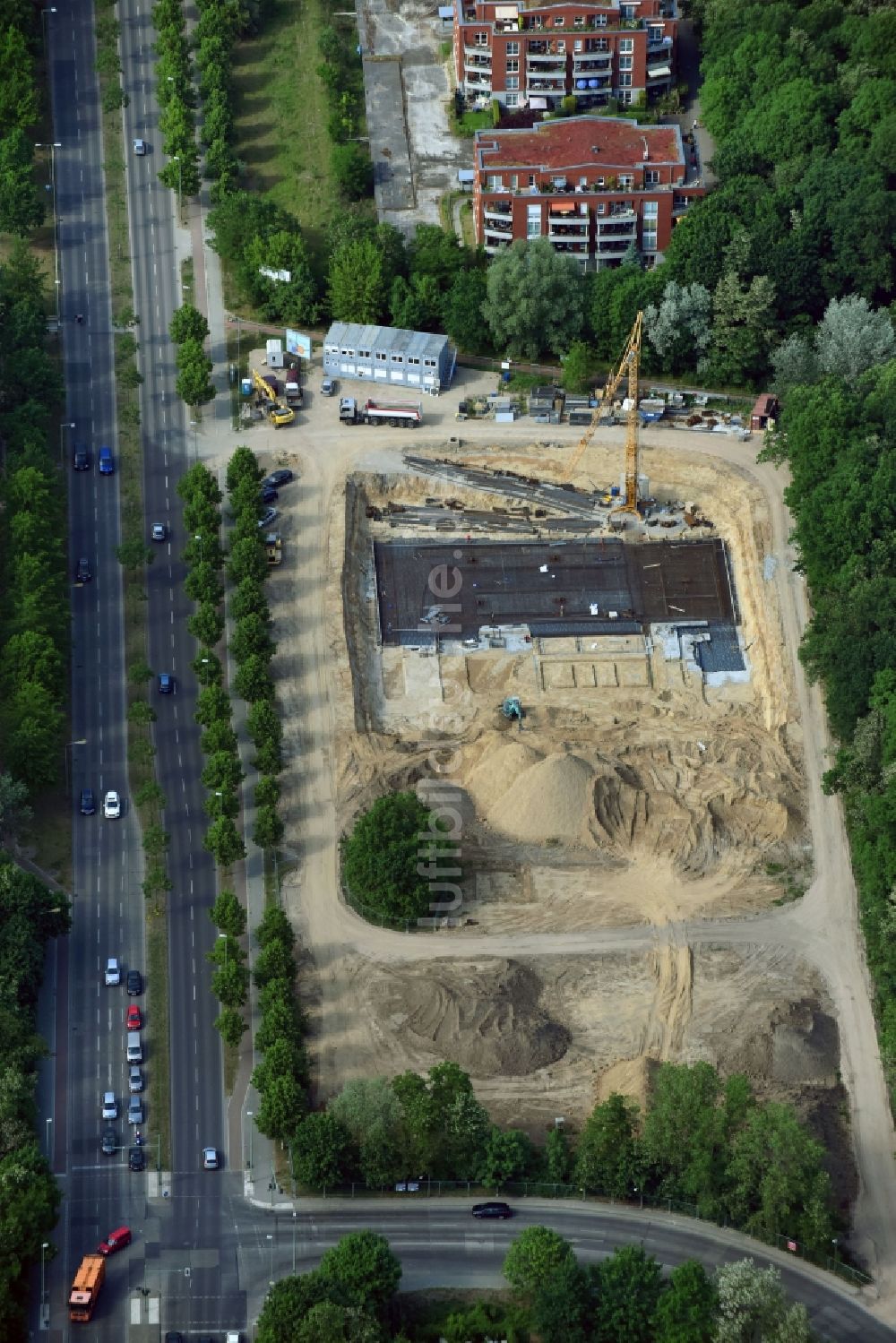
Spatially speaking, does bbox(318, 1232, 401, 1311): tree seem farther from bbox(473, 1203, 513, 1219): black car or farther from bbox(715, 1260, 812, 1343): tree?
bbox(715, 1260, 812, 1343): tree

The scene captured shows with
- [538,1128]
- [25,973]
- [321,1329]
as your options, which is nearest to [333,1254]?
[321,1329]

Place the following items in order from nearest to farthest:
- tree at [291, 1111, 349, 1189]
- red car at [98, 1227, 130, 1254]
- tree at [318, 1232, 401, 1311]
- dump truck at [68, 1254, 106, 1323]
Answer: tree at [318, 1232, 401, 1311] < dump truck at [68, 1254, 106, 1323] < red car at [98, 1227, 130, 1254] < tree at [291, 1111, 349, 1189]

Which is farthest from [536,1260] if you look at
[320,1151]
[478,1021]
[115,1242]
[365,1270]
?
[115,1242]

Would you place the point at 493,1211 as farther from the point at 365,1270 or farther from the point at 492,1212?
the point at 365,1270

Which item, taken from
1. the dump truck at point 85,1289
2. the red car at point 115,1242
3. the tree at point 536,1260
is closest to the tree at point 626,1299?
the tree at point 536,1260

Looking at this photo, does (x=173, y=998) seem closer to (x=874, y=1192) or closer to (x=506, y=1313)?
(x=506, y=1313)

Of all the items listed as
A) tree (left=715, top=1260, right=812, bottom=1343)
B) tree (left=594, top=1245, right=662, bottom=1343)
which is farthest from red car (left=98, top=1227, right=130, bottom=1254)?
tree (left=715, top=1260, right=812, bottom=1343)

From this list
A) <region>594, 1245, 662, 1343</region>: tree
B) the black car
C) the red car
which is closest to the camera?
<region>594, 1245, 662, 1343</region>: tree

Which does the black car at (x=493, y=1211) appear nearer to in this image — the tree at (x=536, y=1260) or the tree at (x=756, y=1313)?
the tree at (x=536, y=1260)

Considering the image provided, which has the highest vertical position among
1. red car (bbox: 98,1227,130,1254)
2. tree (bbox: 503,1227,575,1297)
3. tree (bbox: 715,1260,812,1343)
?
red car (bbox: 98,1227,130,1254)
